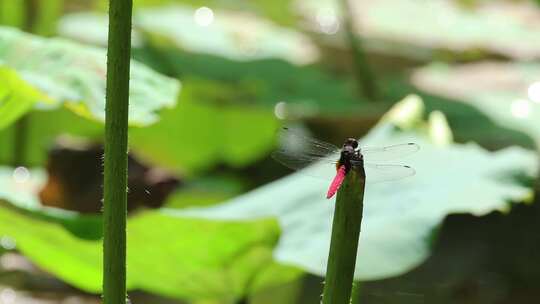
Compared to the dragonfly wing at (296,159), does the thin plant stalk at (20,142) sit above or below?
above

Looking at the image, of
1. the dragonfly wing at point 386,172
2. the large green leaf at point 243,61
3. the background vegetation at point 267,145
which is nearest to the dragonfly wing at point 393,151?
the dragonfly wing at point 386,172

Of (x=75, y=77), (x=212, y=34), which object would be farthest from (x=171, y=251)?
(x=212, y=34)

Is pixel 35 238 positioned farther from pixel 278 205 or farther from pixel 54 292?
pixel 54 292

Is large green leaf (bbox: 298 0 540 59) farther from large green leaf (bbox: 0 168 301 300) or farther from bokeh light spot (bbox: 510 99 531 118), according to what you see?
large green leaf (bbox: 0 168 301 300)

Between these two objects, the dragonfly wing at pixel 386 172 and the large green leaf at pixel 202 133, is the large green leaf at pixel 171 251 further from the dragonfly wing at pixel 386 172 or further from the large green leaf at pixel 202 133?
the large green leaf at pixel 202 133

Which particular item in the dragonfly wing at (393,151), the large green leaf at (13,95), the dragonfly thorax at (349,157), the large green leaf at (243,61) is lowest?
the dragonfly thorax at (349,157)
